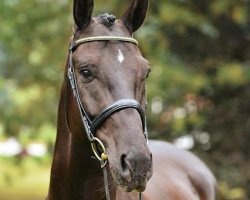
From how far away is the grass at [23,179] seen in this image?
35.7ft

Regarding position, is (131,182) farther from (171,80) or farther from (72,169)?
(171,80)

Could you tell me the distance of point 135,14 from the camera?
3.70 m

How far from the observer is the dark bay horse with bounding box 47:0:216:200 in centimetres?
311

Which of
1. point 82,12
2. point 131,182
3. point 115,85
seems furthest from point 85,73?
point 131,182

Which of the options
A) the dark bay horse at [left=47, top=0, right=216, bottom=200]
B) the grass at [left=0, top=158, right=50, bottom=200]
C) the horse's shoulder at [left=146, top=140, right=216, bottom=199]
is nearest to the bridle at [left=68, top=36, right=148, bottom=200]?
the dark bay horse at [left=47, top=0, right=216, bottom=200]

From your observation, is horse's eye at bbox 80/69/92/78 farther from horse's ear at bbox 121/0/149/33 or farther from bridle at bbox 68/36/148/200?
horse's ear at bbox 121/0/149/33

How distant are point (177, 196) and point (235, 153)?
641cm

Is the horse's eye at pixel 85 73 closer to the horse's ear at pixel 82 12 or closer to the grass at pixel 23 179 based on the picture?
the horse's ear at pixel 82 12

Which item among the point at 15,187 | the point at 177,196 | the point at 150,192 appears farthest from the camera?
the point at 15,187

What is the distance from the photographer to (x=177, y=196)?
191 inches

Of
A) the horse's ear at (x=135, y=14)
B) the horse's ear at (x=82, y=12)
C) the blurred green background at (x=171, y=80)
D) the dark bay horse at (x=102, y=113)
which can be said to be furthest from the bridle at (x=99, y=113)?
the blurred green background at (x=171, y=80)

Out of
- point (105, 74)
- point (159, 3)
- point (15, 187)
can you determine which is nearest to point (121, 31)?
point (105, 74)

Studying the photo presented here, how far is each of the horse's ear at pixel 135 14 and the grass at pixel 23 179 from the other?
7321 millimetres

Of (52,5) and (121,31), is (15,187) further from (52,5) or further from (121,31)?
(121,31)
